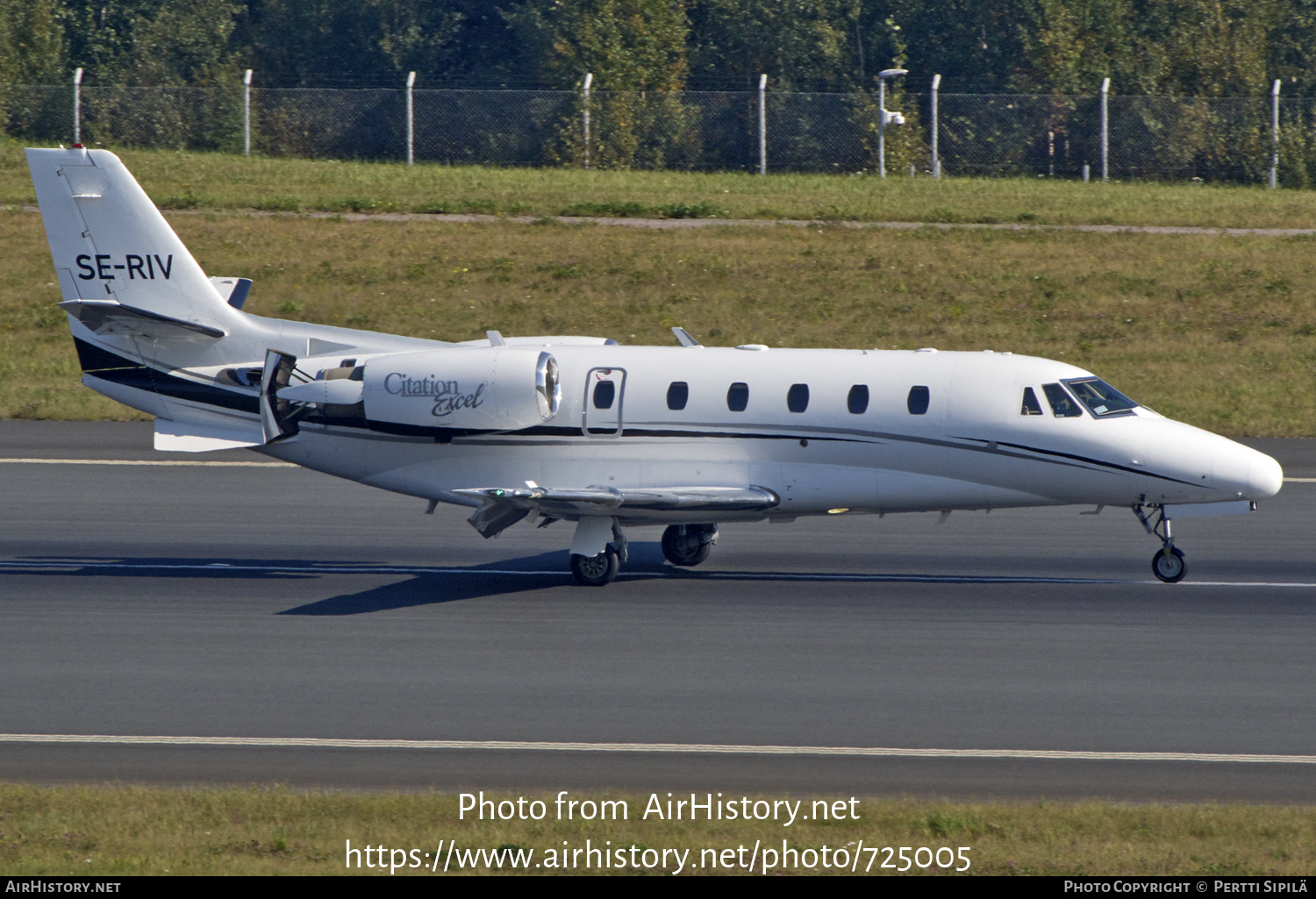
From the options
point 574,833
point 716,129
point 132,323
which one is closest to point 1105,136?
point 716,129

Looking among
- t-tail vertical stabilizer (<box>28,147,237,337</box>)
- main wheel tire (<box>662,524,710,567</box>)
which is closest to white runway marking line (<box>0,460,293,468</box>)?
t-tail vertical stabilizer (<box>28,147,237,337</box>)

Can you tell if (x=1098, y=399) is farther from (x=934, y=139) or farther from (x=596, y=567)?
(x=934, y=139)

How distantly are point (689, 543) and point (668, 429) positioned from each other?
190 centimetres

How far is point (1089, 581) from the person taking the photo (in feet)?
67.3

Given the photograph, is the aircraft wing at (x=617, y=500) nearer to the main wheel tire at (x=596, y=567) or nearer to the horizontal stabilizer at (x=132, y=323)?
the main wheel tire at (x=596, y=567)

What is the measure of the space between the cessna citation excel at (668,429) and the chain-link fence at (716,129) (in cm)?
3328

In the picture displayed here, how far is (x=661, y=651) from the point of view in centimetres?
1714

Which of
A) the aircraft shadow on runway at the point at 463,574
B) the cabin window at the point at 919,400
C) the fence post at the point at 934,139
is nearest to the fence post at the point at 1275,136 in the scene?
the fence post at the point at 934,139

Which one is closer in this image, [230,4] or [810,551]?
[810,551]

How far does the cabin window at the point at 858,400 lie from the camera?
20031mm

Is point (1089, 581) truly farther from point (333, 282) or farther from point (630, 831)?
point (333, 282)

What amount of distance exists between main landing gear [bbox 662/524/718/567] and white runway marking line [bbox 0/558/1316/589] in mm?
323
